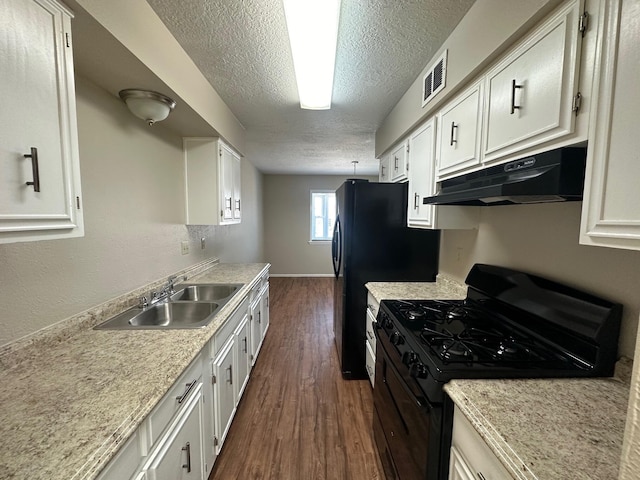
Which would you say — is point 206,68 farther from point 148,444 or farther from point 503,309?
point 503,309

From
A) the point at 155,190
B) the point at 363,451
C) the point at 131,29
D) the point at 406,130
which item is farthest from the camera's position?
the point at 406,130

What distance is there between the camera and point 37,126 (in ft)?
2.69

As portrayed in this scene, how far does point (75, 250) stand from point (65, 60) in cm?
88

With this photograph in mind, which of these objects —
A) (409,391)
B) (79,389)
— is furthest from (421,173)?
(79,389)

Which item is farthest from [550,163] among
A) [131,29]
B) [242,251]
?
[242,251]

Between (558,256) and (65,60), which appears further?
(558,256)

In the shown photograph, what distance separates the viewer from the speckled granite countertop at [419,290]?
79.7 inches

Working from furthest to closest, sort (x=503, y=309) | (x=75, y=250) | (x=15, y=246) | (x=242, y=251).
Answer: (x=242, y=251) < (x=503, y=309) < (x=75, y=250) < (x=15, y=246)

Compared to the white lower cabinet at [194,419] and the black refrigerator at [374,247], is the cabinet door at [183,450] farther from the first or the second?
the black refrigerator at [374,247]

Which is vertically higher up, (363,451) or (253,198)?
(253,198)

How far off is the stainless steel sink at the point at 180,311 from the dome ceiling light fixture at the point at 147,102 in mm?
1179

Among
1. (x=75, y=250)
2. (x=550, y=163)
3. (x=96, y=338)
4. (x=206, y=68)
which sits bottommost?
(x=96, y=338)

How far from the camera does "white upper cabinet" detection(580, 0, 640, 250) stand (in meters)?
0.68

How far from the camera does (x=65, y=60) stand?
2.97 ft
